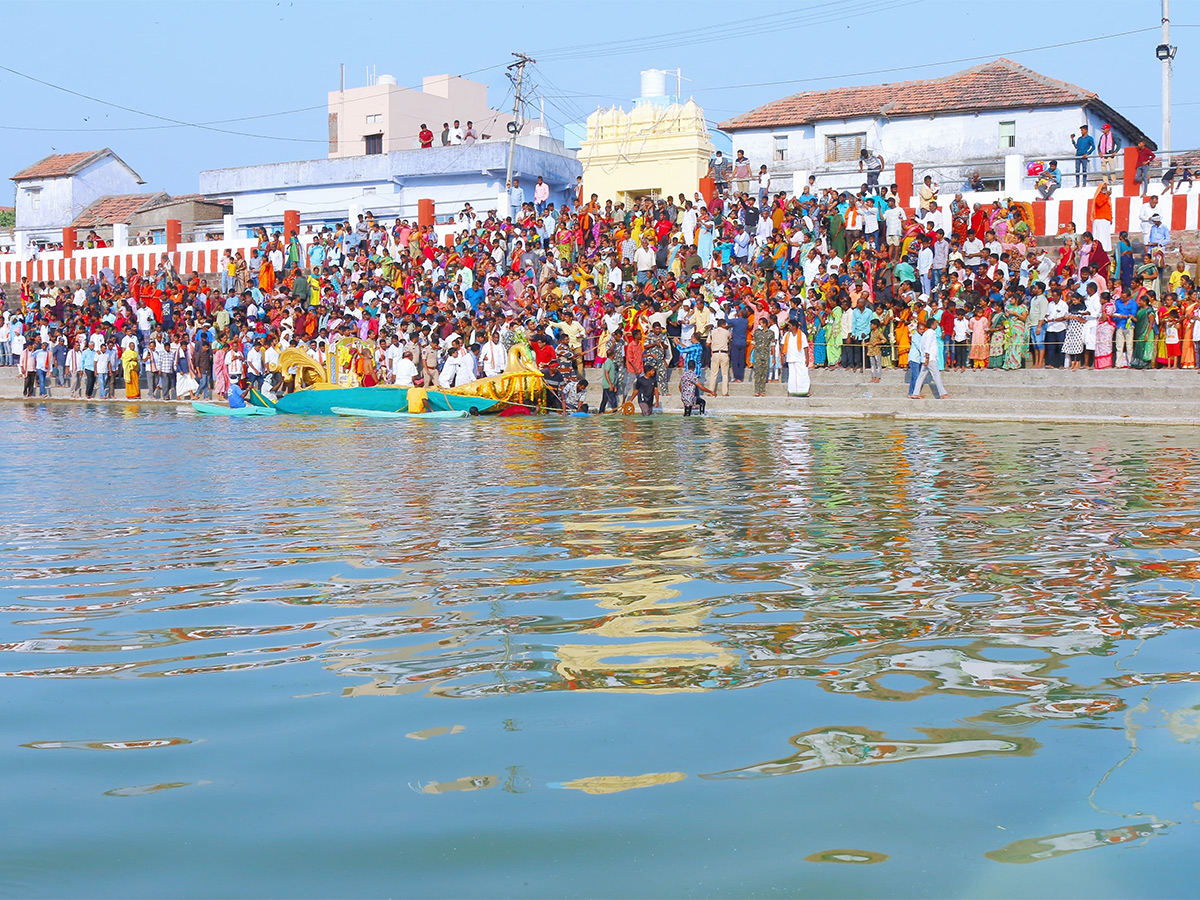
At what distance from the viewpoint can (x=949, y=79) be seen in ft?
133

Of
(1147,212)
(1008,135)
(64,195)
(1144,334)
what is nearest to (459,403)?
(1144,334)

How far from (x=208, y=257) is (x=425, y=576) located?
32.9m

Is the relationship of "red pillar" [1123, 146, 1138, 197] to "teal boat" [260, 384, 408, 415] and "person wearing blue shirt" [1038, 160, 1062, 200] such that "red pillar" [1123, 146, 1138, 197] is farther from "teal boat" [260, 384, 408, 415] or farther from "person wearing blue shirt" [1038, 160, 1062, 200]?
"teal boat" [260, 384, 408, 415]

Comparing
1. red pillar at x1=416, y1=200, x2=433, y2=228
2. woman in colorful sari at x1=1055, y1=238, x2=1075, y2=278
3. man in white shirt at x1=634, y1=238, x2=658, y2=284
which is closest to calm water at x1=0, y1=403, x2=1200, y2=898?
woman in colorful sari at x1=1055, y1=238, x2=1075, y2=278

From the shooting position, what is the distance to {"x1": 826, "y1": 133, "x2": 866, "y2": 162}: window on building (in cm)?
4075

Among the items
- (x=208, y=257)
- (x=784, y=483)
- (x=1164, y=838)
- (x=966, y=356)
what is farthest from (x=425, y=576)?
(x=208, y=257)

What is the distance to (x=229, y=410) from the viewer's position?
2436 centimetres

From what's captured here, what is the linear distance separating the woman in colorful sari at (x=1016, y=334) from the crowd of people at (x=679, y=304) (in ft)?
0.12

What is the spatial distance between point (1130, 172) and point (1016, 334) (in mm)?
5916

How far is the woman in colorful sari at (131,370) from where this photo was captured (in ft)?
99.2

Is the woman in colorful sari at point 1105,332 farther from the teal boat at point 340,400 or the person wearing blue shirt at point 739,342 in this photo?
the teal boat at point 340,400

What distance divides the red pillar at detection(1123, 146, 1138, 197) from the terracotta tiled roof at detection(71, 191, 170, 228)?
40.2 metres

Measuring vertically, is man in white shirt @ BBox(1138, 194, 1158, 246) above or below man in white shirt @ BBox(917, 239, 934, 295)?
above

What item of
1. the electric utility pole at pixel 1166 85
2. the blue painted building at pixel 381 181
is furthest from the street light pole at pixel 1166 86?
the blue painted building at pixel 381 181
